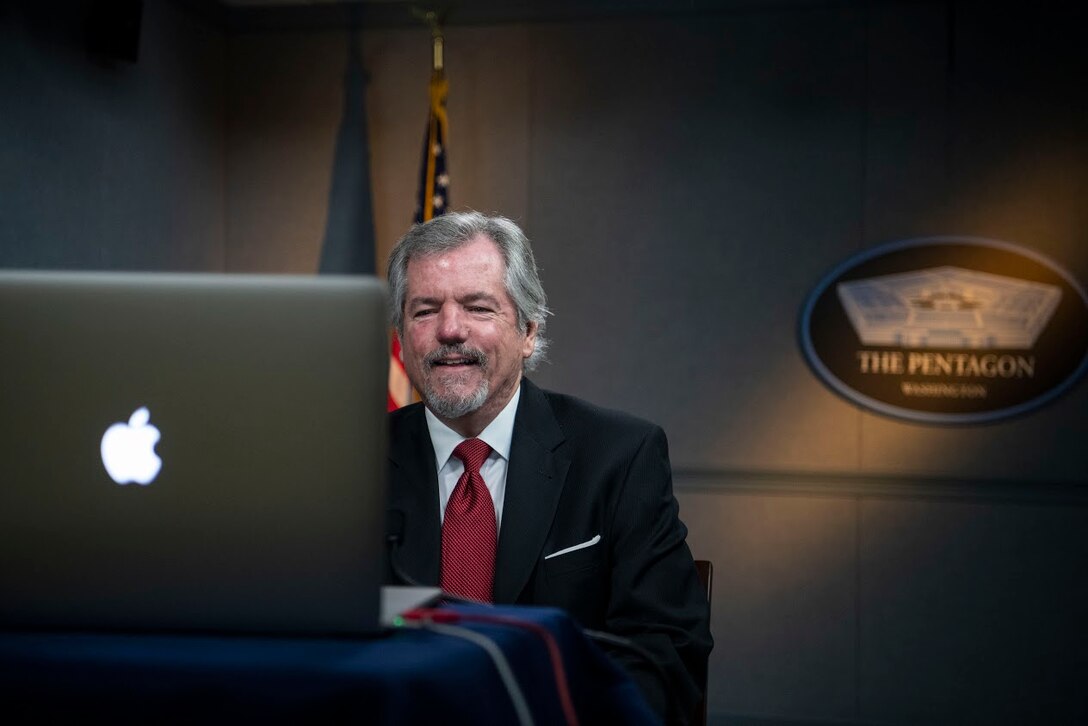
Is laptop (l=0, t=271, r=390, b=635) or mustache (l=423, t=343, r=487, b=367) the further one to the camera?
mustache (l=423, t=343, r=487, b=367)

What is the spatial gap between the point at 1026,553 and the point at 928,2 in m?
2.09

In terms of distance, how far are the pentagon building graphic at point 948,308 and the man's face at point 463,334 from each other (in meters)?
2.49

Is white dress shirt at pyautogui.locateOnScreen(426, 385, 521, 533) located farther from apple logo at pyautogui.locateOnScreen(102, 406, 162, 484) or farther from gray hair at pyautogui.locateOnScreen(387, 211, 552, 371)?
apple logo at pyautogui.locateOnScreen(102, 406, 162, 484)

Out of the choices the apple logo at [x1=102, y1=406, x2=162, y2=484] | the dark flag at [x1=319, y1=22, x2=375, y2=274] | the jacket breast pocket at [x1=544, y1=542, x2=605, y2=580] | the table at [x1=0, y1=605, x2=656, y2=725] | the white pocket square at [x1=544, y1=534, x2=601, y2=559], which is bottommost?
the jacket breast pocket at [x1=544, y1=542, x2=605, y2=580]

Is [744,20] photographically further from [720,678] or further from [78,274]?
[78,274]

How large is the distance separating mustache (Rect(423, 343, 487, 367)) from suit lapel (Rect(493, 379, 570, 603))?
0.39 ft

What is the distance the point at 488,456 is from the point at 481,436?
37mm

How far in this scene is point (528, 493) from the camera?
174 centimetres

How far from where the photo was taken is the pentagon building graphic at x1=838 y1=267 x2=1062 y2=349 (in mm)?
3943

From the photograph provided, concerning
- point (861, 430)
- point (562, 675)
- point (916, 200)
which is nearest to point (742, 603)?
point (861, 430)

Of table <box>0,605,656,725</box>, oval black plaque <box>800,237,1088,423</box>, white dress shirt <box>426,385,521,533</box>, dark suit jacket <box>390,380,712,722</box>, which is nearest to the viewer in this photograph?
table <box>0,605,656,725</box>

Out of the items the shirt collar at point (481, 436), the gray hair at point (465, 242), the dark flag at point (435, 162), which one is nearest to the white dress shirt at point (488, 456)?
the shirt collar at point (481, 436)

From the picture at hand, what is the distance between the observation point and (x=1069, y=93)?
3900 mm

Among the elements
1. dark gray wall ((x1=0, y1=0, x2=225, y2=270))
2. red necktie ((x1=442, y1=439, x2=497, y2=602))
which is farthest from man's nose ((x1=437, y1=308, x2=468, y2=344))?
dark gray wall ((x1=0, y1=0, x2=225, y2=270))
